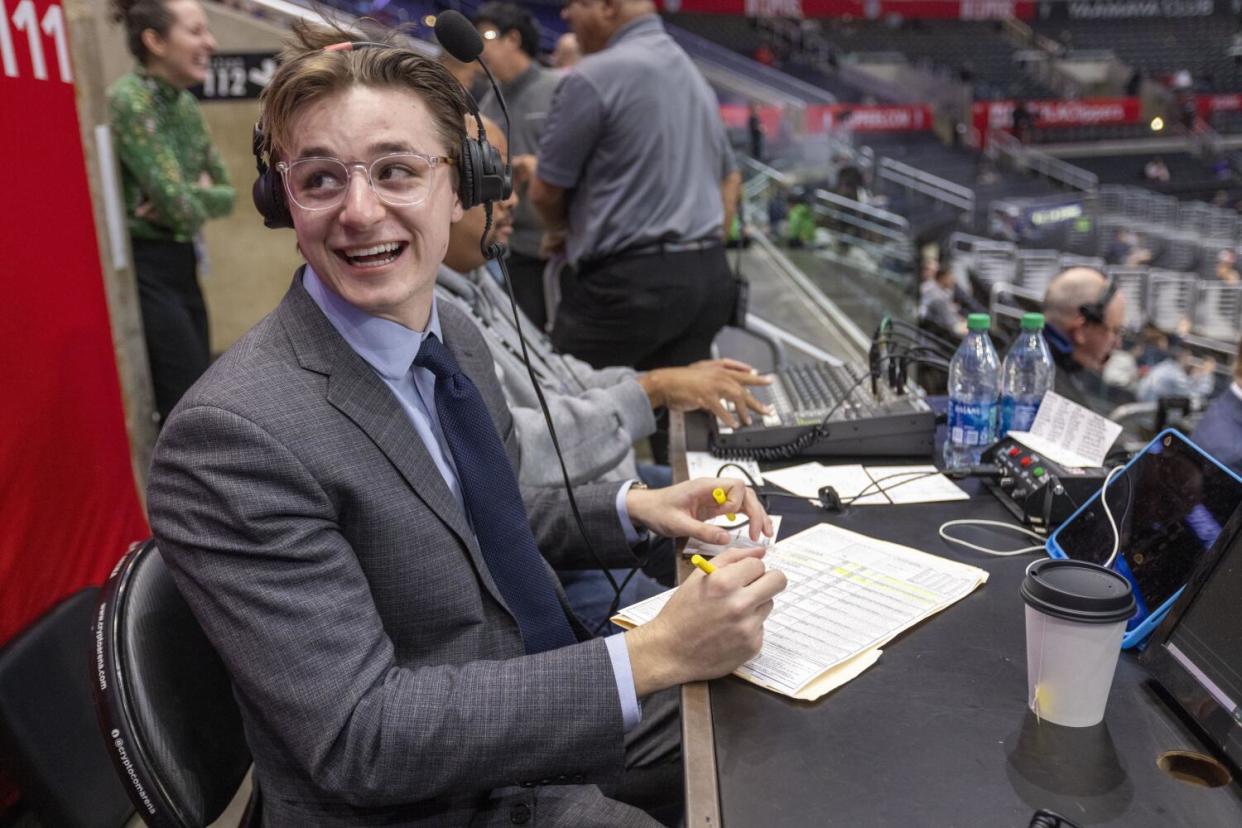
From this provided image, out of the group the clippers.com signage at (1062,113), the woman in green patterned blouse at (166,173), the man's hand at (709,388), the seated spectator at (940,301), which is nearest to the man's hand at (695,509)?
the man's hand at (709,388)

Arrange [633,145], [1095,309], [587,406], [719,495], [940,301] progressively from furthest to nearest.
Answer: [940,301] < [1095,309] < [633,145] < [587,406] < [719,495]

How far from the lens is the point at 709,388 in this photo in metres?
1.80

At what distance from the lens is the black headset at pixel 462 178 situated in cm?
111

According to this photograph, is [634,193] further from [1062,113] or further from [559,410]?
[1062,113]

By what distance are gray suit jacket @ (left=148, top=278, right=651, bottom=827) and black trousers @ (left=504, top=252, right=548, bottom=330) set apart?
2.39 m

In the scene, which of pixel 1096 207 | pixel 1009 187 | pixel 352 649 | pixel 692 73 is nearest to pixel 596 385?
pixel 692 73

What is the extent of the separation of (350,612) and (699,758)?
13.7 inches

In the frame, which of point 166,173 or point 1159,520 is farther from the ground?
point 166,173

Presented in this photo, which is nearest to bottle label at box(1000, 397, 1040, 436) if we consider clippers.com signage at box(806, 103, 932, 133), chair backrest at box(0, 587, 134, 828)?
chair backrest at box(0, 587, 134, 828)

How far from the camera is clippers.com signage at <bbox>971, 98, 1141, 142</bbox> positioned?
17.4m

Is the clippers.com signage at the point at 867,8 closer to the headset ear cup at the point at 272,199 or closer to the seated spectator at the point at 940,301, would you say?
the seated spectator at the point at 940,301

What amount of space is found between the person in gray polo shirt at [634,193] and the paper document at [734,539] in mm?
1354

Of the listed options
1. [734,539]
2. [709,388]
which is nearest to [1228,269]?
[709,388]

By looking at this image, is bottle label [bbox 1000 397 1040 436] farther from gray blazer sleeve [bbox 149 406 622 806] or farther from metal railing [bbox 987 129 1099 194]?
metal railing [bbox 987 129 1099 194]
